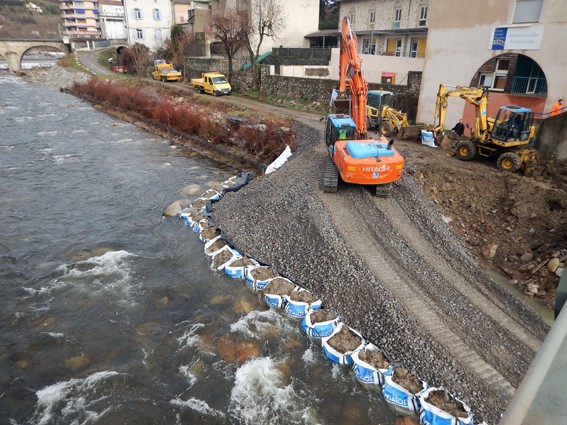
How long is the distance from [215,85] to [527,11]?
2176 centimetres

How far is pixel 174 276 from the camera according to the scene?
1055cm

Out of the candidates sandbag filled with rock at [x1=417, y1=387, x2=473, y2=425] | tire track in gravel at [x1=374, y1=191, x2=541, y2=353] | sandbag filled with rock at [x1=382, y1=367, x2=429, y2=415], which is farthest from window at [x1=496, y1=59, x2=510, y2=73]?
sandbag filled with rock at [x1=417, y1=387, x2=473, y2=425]

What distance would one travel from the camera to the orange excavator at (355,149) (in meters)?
11.5

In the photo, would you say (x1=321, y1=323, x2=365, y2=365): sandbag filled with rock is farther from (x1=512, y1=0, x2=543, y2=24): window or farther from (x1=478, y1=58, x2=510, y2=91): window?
(x1=478, y1=58, x2=510, y2=91): window

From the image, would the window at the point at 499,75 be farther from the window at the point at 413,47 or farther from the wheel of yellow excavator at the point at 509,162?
the window at the point at 413,47

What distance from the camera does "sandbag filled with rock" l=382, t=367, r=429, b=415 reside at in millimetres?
6585

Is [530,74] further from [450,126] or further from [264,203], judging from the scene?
[264,203]

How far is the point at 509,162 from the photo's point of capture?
14.3 metres

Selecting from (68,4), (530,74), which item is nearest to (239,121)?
(530,74)

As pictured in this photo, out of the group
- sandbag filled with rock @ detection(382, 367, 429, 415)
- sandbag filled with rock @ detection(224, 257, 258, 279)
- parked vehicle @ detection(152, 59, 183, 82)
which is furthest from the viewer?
parked vehicle @ detection(152, 59, 183, 82)

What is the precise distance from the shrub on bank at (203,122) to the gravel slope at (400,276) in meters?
5.89

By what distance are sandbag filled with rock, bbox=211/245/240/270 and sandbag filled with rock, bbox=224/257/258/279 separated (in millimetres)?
154

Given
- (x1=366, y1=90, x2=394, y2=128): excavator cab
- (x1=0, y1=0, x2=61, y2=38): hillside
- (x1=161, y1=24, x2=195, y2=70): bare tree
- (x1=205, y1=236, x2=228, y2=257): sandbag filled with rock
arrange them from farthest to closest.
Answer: (x1=0, y1=0, x2=61, y2=38): hillside < (x1=161, y1=24, x2=195, y2=70): bare tree < (x1=366, y1=90, x2=394, y2=128): excavator cab < (x1=205, y1=236, x2=228, y2=257): sandbag filled with rock

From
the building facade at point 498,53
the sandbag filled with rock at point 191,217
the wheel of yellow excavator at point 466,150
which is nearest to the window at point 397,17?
the building facade at point 498,53
